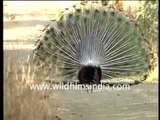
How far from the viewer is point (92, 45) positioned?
10.3 feet

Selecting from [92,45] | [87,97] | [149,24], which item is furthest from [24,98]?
[149,24]

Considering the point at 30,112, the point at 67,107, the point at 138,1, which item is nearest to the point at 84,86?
the point at 67,107

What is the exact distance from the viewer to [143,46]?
3160mm

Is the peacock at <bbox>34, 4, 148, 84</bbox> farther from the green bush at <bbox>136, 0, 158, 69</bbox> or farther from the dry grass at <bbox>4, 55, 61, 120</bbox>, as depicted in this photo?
the dry grass at <bbox>4, 55, 61, 120</bbox>

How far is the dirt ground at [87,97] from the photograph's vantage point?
308cm

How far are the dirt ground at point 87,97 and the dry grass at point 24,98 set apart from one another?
0.18ft

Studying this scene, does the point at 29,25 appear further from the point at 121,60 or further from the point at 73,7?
the point at 121,60

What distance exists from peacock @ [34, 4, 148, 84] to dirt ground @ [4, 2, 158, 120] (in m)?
0.07

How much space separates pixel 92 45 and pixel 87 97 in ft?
0.93

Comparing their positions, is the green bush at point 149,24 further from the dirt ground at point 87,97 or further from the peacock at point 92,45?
the dirt ground at point 87,97

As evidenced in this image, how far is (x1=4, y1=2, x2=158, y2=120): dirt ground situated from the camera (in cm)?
308

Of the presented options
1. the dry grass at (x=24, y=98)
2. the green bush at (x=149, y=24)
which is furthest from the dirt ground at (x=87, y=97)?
the green bush at (x=149, y=24)

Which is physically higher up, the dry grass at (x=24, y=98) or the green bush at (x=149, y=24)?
the green bush at (x=149, y=24)

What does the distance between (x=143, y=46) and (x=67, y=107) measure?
532 millimetres
